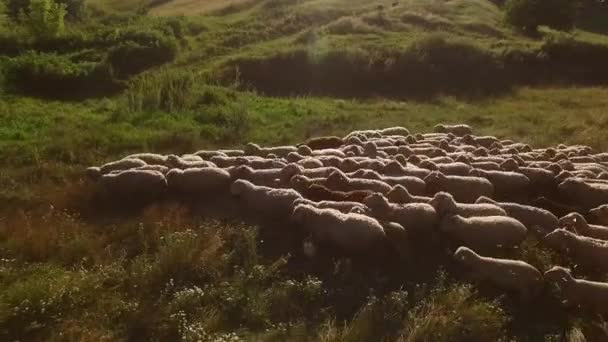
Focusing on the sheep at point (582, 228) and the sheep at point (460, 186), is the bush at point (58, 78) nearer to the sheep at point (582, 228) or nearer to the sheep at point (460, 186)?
the sheep at point (460, 186)

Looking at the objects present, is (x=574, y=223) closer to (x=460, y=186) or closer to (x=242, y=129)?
(x=460, y=186)

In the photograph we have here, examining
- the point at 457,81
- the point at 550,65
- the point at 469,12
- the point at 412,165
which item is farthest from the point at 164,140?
the point at 469,12

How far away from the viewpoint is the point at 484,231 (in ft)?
29.0

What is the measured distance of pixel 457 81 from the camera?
27.4 m

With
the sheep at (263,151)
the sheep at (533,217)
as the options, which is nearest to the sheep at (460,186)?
the sheep at (533,217)

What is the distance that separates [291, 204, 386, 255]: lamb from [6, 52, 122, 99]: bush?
18.0 metres

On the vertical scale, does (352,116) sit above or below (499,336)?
below

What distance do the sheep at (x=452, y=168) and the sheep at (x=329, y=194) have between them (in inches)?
92.0

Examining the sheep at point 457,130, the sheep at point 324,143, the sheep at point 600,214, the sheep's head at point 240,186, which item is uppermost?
the sheep's head at point 240,186

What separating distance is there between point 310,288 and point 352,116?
45.0 feet

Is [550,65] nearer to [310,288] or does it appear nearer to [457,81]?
[457,81]

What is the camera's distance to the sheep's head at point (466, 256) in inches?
320

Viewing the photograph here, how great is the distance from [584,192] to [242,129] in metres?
10.1

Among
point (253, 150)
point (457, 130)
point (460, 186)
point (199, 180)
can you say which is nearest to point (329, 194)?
point (199, 180)
